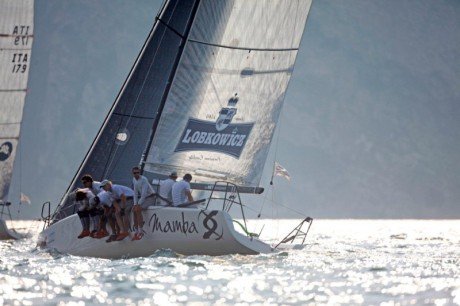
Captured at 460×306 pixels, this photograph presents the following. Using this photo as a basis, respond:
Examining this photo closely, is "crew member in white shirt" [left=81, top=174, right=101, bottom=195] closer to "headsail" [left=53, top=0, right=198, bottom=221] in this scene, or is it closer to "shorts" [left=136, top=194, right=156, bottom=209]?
"shorts" [left=136, top=194, right=156, bottom=209]

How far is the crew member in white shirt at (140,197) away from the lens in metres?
20.4

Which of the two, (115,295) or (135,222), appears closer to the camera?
(115,295)

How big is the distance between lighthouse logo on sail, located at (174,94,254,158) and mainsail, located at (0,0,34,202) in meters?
9.98

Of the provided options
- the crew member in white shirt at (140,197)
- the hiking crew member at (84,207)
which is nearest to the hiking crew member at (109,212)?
the hiking crew member at (84,207)

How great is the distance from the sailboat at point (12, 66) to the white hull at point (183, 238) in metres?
10.9

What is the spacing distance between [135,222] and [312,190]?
5710 inches

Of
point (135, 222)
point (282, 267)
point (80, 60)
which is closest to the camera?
point (282, 267)

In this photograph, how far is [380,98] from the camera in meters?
190

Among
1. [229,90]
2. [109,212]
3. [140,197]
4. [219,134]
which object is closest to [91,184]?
[109,212]

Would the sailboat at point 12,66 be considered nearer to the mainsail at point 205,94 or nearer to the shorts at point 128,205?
the mainsail at point 205,94

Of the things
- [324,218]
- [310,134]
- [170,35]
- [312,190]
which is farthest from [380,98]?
[170,35]

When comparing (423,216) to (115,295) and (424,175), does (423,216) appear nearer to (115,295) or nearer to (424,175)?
(424,175)

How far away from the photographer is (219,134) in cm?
2255

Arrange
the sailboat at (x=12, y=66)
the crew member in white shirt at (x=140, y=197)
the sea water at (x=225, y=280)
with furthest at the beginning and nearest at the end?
the sailboat at (x=12, y=66), the crew member in white shirt at (x=140, y=197), the sea water at (x=225, y=280)
